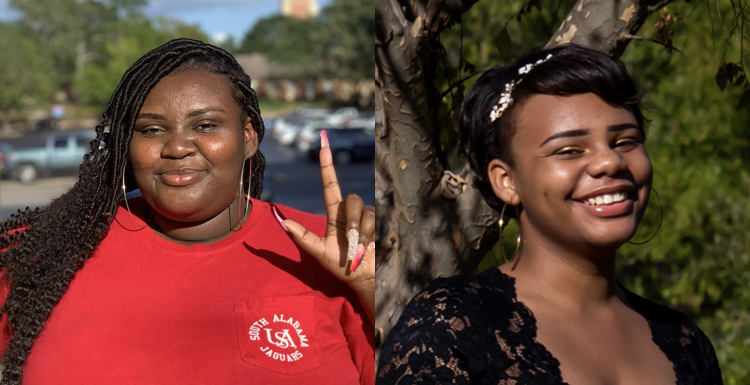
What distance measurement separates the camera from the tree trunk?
86.4 inches

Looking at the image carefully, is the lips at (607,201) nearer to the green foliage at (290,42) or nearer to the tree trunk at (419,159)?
the tree trunk at (419,159)

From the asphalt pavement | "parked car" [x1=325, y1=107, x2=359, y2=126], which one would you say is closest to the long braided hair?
the asphalt pavement

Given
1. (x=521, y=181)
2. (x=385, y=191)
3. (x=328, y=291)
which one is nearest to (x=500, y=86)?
(x=521, y=181)

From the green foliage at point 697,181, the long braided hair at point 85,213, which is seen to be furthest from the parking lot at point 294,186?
the long braided hair at point 85,213

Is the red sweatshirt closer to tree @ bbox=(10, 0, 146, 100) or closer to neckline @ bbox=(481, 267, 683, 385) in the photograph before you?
neckline @ bbox=(481, 267, 683, 385)

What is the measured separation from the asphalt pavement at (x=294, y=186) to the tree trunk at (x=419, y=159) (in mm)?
8088

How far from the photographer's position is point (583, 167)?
1862 mm

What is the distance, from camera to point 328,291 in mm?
2133

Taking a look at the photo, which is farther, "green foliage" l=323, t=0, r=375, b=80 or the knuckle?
"green foliage" l=323, t=0, r=375, b=80

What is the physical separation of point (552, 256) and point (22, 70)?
37.8 feet

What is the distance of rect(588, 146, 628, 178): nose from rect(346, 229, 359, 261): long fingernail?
611 millimetres

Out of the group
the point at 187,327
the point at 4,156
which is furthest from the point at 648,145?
the point at 4,156

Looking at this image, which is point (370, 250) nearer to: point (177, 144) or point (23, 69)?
point (177, 144)

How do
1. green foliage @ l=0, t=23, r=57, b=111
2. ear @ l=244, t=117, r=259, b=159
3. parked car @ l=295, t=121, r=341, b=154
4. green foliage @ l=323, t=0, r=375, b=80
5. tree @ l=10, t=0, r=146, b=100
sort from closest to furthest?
ear @ l=244, t=117, r=259, b=159, tree @ l=10, t=0, r=146, b=100, green foliage @ l=0, t=23, r=57, b=111, parked car @ l=295, t=121, r=341, b=154, green foliage @ l=323, t=0, r=375, b=80
